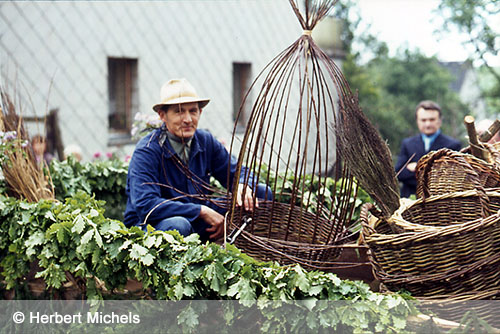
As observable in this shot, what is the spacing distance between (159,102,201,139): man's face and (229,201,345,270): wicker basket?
1.81ft

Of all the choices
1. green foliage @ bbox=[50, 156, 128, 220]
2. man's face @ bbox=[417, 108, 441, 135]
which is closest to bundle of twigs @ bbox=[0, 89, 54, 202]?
green foliage @ bbox=[50, 156, 128, 220]

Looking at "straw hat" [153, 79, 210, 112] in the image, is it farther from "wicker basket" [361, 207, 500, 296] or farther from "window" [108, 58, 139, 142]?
"window" [108, 58, 139, 142]

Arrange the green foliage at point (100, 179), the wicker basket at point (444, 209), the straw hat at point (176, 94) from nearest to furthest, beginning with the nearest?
the wicker basket at point (444, 209) → the straw hat at point (176, 94) → the green foliage at point (100, 179)

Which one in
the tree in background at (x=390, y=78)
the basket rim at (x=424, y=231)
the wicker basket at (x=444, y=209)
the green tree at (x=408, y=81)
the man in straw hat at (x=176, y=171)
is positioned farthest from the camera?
the green tree at (x=408, y=81)

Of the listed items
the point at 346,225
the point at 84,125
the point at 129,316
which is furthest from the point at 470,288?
the point at 84,125

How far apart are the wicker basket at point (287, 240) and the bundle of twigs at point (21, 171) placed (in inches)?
50.5

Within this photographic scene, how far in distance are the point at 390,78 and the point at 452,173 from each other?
21.9 meters

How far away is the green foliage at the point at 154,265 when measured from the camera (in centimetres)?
187

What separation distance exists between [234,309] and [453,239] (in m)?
0.77

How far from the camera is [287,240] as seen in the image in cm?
267

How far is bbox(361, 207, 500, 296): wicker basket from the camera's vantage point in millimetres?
1878

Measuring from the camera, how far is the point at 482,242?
190cm

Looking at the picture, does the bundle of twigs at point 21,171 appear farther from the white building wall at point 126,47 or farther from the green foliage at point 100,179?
the white building wall at point 126,47

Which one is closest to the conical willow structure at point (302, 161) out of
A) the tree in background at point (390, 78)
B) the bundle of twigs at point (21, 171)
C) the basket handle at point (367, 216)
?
the basket handle at point (367, 216)
